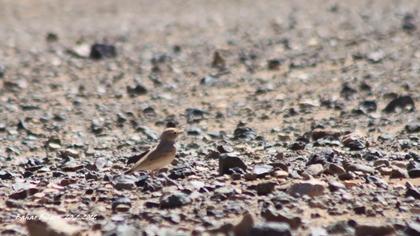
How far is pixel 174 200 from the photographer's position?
786cm

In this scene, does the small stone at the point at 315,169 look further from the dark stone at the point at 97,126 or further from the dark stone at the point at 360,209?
the dark stone at the point at 97,126

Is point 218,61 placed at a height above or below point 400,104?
above

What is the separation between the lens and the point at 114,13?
3191cm

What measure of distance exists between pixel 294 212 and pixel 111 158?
385cm

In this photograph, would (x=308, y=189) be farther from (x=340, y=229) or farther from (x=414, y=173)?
(x=414, y=173)

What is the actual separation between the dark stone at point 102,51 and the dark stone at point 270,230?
547 inches

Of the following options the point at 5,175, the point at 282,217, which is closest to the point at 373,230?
the point at 282,217

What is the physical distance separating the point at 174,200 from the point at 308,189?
41.6 inches

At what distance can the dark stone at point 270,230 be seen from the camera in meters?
6.78

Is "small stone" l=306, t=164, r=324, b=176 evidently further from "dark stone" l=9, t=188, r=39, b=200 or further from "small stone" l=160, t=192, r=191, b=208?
"dark stone" l=9, t=188, r=39, b=200

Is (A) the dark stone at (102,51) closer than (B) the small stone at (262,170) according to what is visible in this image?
No

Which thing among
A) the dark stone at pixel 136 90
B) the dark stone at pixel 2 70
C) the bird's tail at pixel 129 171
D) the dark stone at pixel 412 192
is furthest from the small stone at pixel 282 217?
the dark stone at pixel 2 70

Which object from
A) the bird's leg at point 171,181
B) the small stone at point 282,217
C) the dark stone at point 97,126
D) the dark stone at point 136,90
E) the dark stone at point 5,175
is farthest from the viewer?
the dark stone at point 136,90

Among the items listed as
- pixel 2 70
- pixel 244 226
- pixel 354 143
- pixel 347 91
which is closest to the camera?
pixel 244 226
